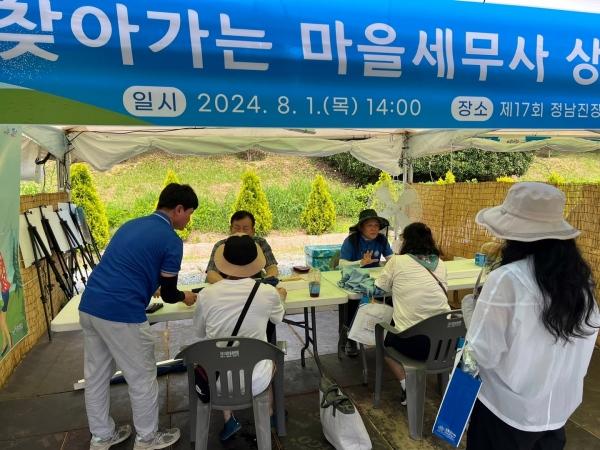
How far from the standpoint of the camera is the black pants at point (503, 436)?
1414 millimetres

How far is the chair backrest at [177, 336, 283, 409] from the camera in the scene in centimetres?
213

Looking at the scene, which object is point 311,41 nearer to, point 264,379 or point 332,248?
point 264,379

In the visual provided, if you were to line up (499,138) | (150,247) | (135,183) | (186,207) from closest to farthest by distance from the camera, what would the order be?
(150,247) < (186,207) < (499,138) < (135,183)

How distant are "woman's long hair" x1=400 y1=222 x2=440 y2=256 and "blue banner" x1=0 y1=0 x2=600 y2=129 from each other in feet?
4.44

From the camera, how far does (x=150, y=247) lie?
222 cm

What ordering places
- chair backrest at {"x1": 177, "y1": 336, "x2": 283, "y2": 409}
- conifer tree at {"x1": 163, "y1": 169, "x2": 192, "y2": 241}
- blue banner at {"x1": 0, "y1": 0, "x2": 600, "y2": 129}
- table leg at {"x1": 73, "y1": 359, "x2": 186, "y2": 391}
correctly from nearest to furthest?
1. blue banner at {"x1": 0, "y1": 0, "x2": 600, "y2": 129}
2. chair backrest at {"x1": 177, "y1": 336, "x2": 283, "y2": 409}
3. table leg at {"x1": 73, "y1": 359, "x2": 186, "y2": 391}
4. conifer tree at {"x1": 163, "y1": 169, "x2": 192, "y2": 241}

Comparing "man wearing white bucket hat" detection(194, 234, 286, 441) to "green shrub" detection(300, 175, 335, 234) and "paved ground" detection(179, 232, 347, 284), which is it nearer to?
"paved ground" detection(179, 232, 347, 284)

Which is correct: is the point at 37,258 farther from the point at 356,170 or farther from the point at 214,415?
the point at 356,170

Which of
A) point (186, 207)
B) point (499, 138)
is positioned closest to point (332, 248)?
point (499, 138)

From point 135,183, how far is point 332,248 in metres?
13.5

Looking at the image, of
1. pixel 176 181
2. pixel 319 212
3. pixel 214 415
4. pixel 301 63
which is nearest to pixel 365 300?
pixel 214 415

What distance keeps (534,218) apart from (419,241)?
1542mm

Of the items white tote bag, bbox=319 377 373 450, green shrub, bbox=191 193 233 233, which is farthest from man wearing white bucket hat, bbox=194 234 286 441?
green shrub, bbox=191 193 233 233

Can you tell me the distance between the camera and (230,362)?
84.8 inches
